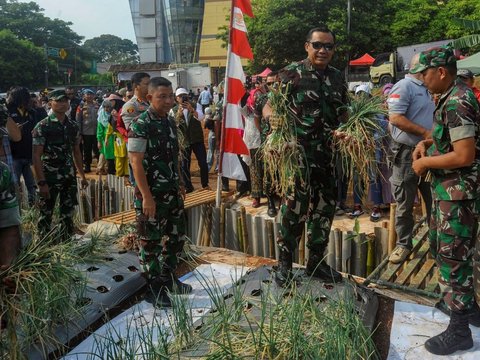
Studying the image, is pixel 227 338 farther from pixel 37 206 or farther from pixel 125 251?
pixel 37 206

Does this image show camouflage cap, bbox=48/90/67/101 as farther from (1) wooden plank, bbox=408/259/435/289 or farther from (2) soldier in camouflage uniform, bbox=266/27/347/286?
(1) wooden plank, bbox=408/259/435/289

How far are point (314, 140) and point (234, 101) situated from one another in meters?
2.83

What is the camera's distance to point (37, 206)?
4785mm

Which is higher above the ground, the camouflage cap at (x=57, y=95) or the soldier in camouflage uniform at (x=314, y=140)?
the camouflage cap at (x=57, y=95)

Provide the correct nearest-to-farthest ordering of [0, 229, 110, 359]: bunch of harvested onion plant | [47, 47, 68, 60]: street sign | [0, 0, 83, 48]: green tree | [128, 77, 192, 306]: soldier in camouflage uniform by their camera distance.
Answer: [0, 229, 110, 359]: bunch of harvested onion plant < [128, 77, 192, 306]: soldier in camouflage uniform < [47, 47, 68, 60]: street sign < [0, 0, 83, 48]: green tree

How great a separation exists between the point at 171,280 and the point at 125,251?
3.11 feet

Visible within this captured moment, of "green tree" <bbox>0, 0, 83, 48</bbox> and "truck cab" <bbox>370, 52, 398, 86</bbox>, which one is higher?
"green tree" <bbox>0, 0, 83, 48</bbox>

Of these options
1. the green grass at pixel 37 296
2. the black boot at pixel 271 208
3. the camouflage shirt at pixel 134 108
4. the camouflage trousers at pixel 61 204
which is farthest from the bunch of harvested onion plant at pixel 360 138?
the camouflage trousers at pixel 61 204

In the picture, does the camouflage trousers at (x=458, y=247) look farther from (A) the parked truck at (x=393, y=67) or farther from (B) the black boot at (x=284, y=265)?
(A) the parked truck at (x=393, y=67)

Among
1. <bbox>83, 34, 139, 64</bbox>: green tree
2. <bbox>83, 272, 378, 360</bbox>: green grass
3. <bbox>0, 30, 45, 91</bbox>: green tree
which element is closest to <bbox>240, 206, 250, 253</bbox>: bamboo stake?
<bbox>83, 272, 378, 360</bbox>: green grass

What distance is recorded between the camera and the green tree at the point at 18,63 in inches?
1687

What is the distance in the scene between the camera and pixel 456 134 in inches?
99.0

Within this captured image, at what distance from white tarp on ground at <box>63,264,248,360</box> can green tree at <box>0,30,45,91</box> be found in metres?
44.6

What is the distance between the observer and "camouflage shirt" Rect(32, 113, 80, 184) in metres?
4.68
